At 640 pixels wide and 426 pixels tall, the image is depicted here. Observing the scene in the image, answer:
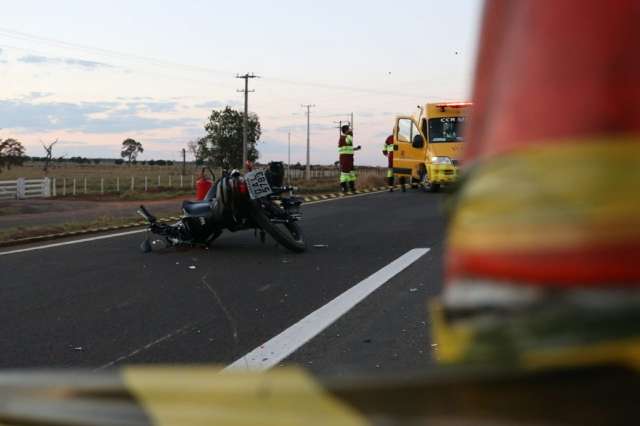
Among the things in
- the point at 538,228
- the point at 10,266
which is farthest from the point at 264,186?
the point at 538,228

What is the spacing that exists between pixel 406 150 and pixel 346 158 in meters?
2.04

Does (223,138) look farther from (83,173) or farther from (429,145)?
(429,145)

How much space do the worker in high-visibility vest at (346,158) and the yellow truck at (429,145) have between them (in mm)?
1503

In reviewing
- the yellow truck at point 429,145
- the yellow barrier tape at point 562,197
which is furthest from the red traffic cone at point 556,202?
the yellow truck at point 429,145

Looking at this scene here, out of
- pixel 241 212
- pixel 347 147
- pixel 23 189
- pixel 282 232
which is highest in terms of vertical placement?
pixel 347 147

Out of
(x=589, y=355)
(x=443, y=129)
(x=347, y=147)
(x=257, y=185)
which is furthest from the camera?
(x=347, y=147)

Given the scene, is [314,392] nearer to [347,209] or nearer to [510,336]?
[510,336]

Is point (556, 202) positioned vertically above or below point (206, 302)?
above

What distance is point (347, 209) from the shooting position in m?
17.2

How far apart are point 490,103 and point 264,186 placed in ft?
28.4

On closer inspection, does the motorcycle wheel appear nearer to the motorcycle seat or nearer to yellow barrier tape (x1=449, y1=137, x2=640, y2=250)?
the motorcycle seat

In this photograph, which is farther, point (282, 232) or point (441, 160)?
point (441, 160)

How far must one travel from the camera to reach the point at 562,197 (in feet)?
2.77

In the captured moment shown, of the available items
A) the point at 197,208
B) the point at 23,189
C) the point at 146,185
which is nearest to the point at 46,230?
the point at 197,208
